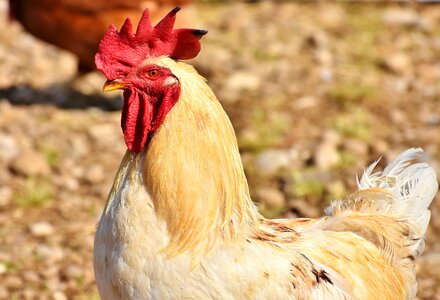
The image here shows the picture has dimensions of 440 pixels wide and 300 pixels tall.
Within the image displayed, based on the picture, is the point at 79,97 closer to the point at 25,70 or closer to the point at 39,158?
the point at 25,70

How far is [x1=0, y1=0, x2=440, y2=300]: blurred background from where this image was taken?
20.2 feet

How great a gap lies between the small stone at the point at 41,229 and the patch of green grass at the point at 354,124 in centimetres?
269

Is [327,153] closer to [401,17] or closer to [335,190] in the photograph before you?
[335,190]

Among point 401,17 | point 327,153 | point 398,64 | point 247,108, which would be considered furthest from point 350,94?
point 401,17

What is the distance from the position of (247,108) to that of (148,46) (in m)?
4.40

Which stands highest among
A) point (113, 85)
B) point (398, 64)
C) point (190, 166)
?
point (113, 85)

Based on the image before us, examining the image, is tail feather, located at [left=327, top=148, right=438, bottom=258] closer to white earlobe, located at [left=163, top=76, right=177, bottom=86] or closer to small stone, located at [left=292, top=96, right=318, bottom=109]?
white earlobe, located at [left=163, top=76, right=177, bottom=86]

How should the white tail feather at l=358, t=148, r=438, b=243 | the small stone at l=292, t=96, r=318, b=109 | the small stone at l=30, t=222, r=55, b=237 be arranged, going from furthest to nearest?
the small stone at l=292, t=96, r=318, b=109 → the small stone at l=30, t=222, r=55, b=237 → the white tail feather at l=358, t=148, r=438, b=243

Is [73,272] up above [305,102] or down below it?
below

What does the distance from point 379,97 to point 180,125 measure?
4.98 meters

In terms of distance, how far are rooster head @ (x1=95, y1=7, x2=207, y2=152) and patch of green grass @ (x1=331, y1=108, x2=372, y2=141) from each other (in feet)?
13.1

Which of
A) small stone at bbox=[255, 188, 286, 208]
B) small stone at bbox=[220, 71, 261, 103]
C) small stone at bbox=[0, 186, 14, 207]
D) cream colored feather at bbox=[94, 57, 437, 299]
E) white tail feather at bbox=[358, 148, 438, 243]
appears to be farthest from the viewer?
small stone at bbox=[220, 71, 261, 103]

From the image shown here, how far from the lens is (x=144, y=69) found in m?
3.59

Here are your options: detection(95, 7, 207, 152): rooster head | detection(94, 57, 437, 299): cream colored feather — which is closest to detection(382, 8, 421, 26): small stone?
detection(94, 57, 437, 299): cream colored feather
